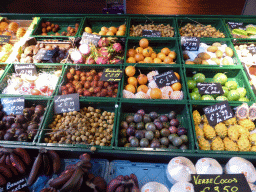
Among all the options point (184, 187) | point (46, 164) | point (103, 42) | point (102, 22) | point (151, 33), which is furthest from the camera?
point (102, 22)

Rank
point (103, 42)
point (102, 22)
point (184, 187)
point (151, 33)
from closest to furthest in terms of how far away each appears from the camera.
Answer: point (184, 187), point (103, 42), point (151, 33), point (102, 22)

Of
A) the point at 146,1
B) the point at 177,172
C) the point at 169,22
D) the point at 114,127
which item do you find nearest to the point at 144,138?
the point at 114,127

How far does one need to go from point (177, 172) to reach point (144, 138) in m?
0.63

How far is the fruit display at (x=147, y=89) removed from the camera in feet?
8.82

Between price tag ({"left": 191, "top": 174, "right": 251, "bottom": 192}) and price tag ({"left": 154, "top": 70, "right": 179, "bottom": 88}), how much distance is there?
152 cm

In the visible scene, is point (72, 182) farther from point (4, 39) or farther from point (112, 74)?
point (4, 39)

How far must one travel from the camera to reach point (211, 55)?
3346 mm

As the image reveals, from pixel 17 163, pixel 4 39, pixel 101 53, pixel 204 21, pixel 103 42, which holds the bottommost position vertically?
pixel 17 163

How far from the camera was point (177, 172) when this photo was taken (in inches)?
69.5

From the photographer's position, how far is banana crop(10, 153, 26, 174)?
1819 millimetres

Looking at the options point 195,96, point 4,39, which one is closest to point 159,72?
point 195,96

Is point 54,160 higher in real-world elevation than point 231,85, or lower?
lower

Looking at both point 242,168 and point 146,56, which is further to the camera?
point 146,56

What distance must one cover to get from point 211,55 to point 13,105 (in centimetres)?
359
